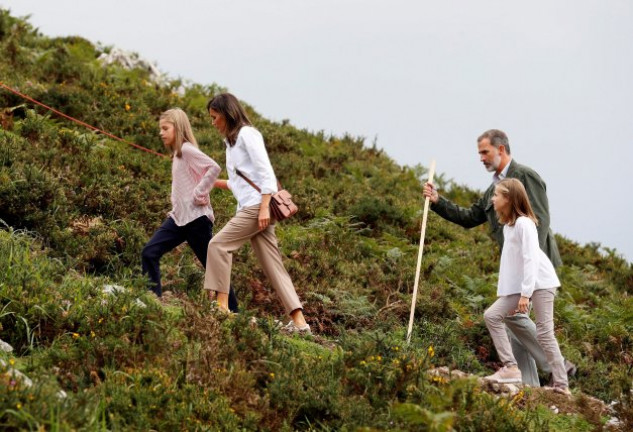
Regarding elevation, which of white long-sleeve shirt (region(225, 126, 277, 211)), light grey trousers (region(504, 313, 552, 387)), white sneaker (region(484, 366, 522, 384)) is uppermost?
white long-sleeve shirt (region(225, 126, 277, 211))

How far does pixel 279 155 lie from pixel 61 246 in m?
7.00

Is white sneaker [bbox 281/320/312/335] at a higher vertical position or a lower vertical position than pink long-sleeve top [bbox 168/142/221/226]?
lower

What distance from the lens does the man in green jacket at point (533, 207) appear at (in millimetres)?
8406

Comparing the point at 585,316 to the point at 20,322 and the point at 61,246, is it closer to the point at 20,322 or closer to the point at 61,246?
the point at 61,246

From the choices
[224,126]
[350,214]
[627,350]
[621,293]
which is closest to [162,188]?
[350,214]

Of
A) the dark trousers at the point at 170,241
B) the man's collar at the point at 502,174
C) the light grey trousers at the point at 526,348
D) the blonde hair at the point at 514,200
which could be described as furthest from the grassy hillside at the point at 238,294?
the man's collar at the point at 502,174

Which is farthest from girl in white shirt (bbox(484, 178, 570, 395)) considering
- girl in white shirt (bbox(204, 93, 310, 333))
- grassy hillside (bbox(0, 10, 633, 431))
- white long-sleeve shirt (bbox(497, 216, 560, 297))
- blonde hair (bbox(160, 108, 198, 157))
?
blonde hair (bbox(160, 108, 198, 157))

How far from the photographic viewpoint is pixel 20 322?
6273 millimetres

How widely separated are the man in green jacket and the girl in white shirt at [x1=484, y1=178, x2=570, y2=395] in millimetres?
258

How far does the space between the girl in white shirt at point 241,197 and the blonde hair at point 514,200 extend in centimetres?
218

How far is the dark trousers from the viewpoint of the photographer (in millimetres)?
8422

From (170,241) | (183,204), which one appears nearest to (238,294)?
(170,241)

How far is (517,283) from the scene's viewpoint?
26.3 feet

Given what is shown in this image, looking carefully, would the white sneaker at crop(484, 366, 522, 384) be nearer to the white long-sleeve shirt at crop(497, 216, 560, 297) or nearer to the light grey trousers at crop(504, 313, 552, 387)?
the light grey trousers at crop(504, 313, 552, 387)
